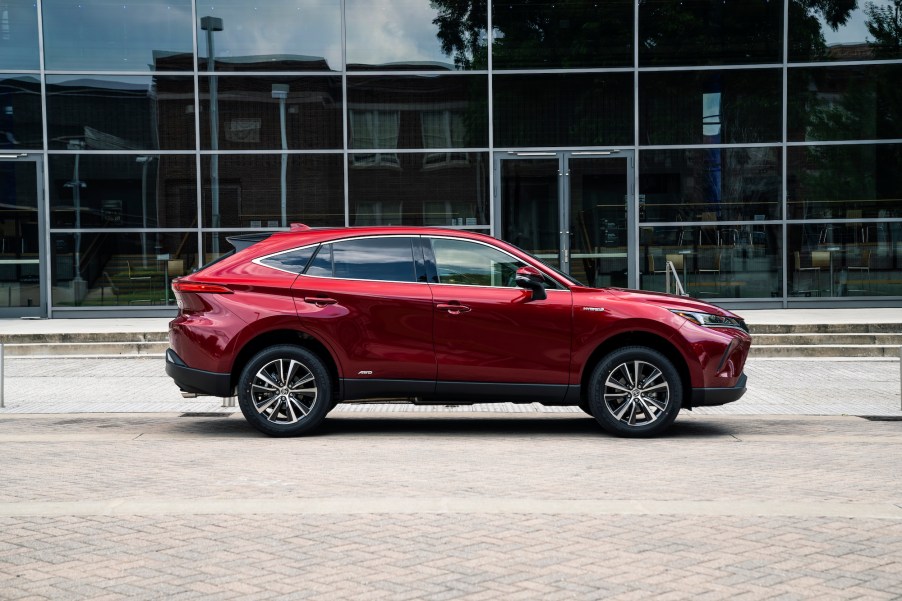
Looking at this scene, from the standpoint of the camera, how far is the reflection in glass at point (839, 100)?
20328mm

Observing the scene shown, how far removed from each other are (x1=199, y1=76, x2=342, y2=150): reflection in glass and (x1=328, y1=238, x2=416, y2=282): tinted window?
1121 centimetres

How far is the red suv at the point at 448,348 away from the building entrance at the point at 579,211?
1099 centimetres

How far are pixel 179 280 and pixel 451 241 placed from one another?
238 centimetres

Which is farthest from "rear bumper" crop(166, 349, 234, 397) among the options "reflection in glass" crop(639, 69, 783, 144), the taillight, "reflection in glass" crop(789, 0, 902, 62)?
"reflection in glass" crop(789, 0, 902, 62)

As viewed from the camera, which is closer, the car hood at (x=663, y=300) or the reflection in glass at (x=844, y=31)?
the car hood at (x=663, y=300)

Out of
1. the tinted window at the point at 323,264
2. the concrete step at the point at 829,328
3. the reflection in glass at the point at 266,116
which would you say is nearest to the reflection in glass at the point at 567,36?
the reflection in glass at the point at 266,116

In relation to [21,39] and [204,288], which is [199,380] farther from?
[21,39]

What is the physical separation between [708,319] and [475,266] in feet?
6.68

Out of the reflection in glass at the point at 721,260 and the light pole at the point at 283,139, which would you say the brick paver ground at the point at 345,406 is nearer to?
the reflection in glass at the point at 721,260

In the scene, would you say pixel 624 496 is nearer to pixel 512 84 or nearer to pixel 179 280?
pixel 179 280

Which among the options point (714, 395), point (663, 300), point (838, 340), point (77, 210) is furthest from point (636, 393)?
point (77, 210)

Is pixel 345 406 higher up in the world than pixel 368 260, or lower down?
lower down

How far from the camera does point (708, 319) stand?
9438 mm

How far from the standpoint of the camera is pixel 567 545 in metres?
5.68
